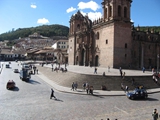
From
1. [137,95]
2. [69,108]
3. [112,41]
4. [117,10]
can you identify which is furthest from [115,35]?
[69,108]

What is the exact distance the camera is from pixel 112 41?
35.7 metres

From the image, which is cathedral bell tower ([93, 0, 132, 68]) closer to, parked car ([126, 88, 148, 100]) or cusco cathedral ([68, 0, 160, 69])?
cusco cathedral ([68, 0, 160, 69])

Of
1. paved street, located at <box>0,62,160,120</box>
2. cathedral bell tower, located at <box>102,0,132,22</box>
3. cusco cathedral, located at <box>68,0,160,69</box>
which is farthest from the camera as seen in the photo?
cathedral bell tower, located at <box>102,0,132,22</box>

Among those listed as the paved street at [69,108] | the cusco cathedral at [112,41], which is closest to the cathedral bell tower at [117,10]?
the cusco cathedral at [112,41]

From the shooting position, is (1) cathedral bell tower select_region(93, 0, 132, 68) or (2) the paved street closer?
(2) the paved street

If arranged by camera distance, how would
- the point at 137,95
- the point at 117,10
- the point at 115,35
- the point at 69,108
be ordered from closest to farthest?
the point at 69,108 < the point at 137,95 < the point at 115,35 < the point at 117,10

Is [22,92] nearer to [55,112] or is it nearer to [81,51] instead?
[55,112]

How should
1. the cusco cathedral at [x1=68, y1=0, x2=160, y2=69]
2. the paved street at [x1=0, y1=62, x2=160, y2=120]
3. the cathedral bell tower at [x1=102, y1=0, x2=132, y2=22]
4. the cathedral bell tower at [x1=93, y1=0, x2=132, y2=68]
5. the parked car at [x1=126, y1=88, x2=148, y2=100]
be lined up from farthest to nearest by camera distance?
the cathedral bell tower at [x1=102, y1=0, x2=132, y2=22] < the cusco cathedral at [x1=68, y1=0, x2=160, y2=69] < the cathedral bell tower at [x1=93, y1=0, x2=132, y2=68] < the parked car at [x1=126, y1=88, x2=148, y2=100] < the paved street at [x1=0, y1=62, x2=160, y2=120]

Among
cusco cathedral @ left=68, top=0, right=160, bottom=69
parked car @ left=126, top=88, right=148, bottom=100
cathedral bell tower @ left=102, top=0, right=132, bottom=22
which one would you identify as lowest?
parked car @ left=126, top=88, right=148, bottom=100

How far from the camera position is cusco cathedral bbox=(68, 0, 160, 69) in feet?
119

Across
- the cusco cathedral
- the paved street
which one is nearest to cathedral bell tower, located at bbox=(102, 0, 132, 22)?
the cusco cathedral

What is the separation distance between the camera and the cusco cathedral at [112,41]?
3619 centimetres

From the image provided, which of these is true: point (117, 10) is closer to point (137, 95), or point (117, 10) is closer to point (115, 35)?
point (115, 35)

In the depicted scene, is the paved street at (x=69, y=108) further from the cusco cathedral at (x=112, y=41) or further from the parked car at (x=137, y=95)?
the cusco cathedral at (x=112, y=41)
